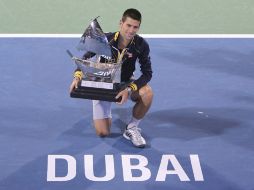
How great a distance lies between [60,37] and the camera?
9344mm

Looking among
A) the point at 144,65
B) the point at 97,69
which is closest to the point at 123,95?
the point at 97,69

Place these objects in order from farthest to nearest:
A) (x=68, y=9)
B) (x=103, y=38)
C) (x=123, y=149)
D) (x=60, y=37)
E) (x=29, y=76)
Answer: (x=68, y=9) → (x=60, y=37) → (x=29, y=76) → (x=123, y=149) → (x=103, y=38)

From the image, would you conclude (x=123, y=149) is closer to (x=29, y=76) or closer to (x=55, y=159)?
(x=55, y=159)

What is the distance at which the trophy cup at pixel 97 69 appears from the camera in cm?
648

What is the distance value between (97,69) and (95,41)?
0.26 meters

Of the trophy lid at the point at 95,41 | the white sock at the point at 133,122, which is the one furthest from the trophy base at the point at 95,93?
the white sock at the point at 133,122

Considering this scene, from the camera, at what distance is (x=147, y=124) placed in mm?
7586

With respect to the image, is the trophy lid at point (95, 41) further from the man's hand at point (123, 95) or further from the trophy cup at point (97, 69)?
A: the man's hand at point (123, 95)

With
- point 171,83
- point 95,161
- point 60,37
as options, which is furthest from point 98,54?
point 60,37

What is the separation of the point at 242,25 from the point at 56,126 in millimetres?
3654

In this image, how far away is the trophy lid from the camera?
21.2ft

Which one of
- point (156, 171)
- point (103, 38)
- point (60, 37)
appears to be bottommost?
point (156, 171)

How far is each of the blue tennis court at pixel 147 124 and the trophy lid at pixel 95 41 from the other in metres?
1.06

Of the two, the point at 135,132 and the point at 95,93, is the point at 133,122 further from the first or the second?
the point at 95,93
